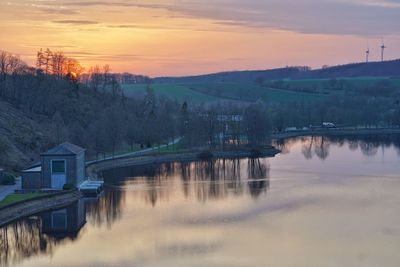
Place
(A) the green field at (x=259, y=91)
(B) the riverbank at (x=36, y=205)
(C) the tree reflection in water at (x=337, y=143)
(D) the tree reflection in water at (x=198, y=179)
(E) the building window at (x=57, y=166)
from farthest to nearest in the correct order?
1. (A) the green field at (x=259, y=91)
2. (C) the tree reflection in water at (x=337, y=143)
3. (D) the tree reflection in water at (x=198, y=179)
4. (E) the building window at (x=57, y=166)
5. (B) the riverbank at (x=36, y=205)

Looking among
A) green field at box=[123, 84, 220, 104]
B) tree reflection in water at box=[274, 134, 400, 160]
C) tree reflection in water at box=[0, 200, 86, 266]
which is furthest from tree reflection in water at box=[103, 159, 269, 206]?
green field at box=[123, 84, 220, 104]

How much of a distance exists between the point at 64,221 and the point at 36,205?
8.31 ft

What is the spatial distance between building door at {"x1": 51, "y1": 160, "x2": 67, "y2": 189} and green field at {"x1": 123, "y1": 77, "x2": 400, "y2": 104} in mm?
84349

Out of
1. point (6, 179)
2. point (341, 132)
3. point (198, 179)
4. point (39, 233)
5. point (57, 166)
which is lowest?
point (39, 233)

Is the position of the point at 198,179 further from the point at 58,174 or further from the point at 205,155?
the point at 205,155

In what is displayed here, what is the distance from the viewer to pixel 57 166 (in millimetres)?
33438

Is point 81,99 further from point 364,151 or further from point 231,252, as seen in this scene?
point 231,252

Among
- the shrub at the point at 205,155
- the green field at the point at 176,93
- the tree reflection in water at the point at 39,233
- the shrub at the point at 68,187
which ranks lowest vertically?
the tree reflection in water at the point at 39,233

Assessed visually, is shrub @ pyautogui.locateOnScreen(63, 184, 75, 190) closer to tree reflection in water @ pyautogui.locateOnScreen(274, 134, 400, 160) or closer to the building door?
the building door

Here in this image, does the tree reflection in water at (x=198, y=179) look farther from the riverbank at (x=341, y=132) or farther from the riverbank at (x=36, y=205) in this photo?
the riverbank at (x=341, y=132)

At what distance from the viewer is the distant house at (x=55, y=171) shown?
32938mm

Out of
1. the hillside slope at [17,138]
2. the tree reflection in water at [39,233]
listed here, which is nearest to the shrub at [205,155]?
the hillside slope at [17,138]

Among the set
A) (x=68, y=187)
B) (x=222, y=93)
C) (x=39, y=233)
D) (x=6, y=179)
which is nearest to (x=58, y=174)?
(x=68, y=187)

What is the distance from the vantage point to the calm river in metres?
21.4
